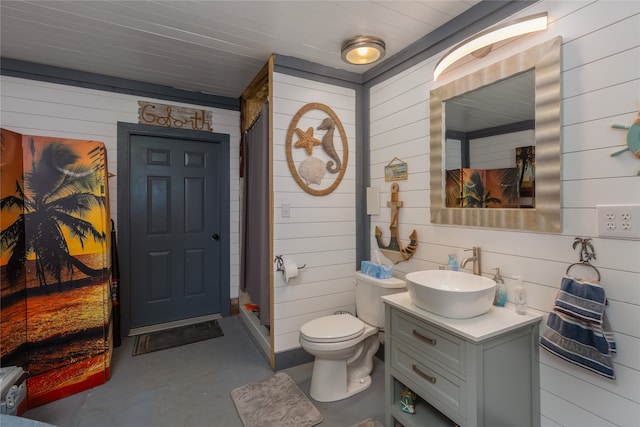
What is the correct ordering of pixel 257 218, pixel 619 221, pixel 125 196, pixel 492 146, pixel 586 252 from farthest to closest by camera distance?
1. pixel 125 196
2. pixel 257 218
3. pixel 492 146
4. pixel 586 252
5. pixel 619 221

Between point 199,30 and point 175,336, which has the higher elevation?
point 199,30

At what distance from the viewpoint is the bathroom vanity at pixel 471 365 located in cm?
127

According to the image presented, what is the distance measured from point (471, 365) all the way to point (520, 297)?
1.61 ft

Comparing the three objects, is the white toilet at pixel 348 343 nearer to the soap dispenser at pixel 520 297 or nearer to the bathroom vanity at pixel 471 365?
the bathroom vanity at pixel 471 365

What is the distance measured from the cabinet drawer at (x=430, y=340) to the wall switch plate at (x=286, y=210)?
1074mm

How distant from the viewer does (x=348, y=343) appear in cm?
190

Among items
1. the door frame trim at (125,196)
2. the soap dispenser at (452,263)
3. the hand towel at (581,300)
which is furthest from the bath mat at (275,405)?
the door frame trim at (125,196)

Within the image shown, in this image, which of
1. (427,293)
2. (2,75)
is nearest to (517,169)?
(427,293)

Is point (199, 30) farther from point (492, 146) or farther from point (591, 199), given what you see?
point (591, 199)

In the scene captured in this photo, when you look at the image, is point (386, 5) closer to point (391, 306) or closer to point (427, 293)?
point (427, 293)

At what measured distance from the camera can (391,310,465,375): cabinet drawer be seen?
1.32 meters

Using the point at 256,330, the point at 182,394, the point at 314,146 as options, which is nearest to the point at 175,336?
the point at 256,330

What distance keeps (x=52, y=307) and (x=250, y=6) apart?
2.28 m

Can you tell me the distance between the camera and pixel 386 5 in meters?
1.73
